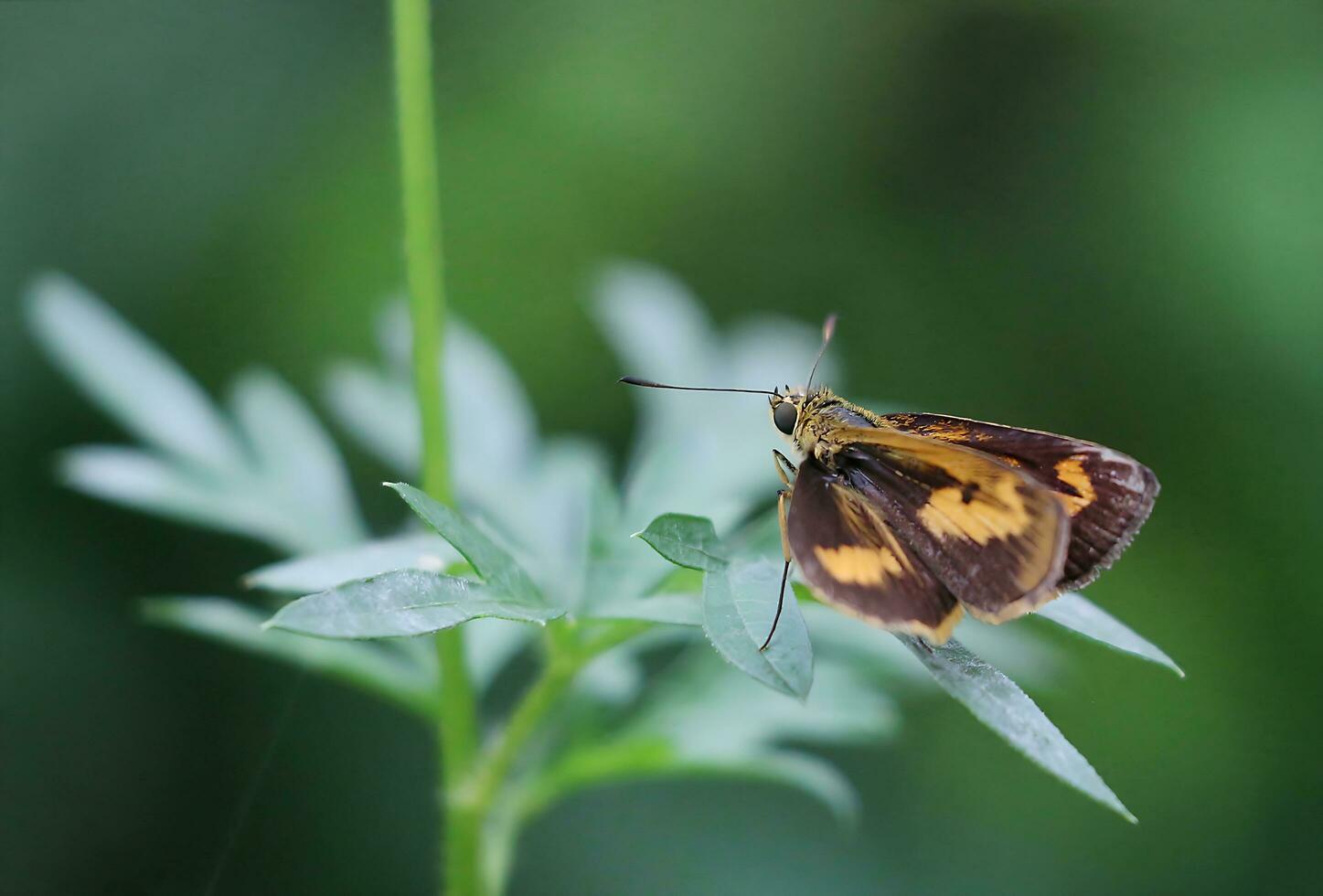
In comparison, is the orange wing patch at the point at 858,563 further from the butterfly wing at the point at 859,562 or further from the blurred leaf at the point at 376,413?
the blurred leaf at the point at 376,413

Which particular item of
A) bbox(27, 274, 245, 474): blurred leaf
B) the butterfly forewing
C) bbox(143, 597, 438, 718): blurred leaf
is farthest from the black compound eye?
bbox(27, 274, 245, 474): blurred leaf

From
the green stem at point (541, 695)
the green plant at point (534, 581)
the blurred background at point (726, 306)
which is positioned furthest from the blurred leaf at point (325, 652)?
the blurred background at point (726, 306)

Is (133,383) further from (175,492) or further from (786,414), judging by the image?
(786,414)

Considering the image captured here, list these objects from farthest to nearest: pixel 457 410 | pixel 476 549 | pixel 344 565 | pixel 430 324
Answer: pixel 457 410 < pixel 430 324 < pixel 344 565 < pixel 476 549

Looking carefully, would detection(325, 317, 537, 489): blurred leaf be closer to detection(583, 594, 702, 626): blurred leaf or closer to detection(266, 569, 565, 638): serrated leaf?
detection(583, 594, 702, 626): blurred leaf

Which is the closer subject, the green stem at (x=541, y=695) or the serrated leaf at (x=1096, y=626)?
the serrated leaf at (x=1096, y=626)

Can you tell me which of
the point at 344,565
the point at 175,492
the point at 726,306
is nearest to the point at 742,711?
the point at 344,565
